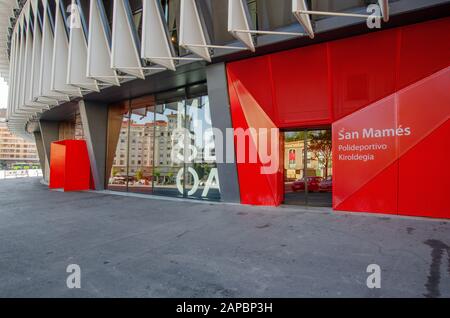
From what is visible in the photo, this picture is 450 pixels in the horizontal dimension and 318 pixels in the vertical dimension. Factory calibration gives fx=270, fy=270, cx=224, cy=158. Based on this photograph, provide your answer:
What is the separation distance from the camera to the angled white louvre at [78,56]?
13070 millimetres

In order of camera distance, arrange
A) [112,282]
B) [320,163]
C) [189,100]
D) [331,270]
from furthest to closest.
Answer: [189,100], [320,163], [331,270], [112,282]

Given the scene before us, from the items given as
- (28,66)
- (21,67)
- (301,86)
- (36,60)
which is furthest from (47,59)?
(301,86)

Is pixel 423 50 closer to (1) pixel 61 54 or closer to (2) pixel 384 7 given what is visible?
(2) pixel 384 7

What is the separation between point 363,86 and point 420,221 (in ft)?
14.8

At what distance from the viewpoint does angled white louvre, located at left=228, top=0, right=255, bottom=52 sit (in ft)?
27.2

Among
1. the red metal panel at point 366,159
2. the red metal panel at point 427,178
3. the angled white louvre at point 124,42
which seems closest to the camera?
the red metal panel at point 427,178

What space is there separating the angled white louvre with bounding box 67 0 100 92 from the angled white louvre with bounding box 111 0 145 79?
2.54m

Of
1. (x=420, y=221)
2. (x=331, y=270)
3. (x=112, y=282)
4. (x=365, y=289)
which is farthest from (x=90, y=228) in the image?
(x=420, y=221)

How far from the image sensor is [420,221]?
765 centimetres

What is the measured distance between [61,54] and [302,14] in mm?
13037

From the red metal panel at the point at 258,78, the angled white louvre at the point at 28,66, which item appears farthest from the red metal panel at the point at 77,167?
the red metal panel at the point at 258,78

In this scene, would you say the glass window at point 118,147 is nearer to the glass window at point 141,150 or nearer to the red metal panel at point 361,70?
the glass window at point 141,150

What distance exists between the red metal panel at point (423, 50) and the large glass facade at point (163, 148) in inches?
302

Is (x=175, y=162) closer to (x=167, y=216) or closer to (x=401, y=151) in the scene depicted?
(x=167, y=216)
